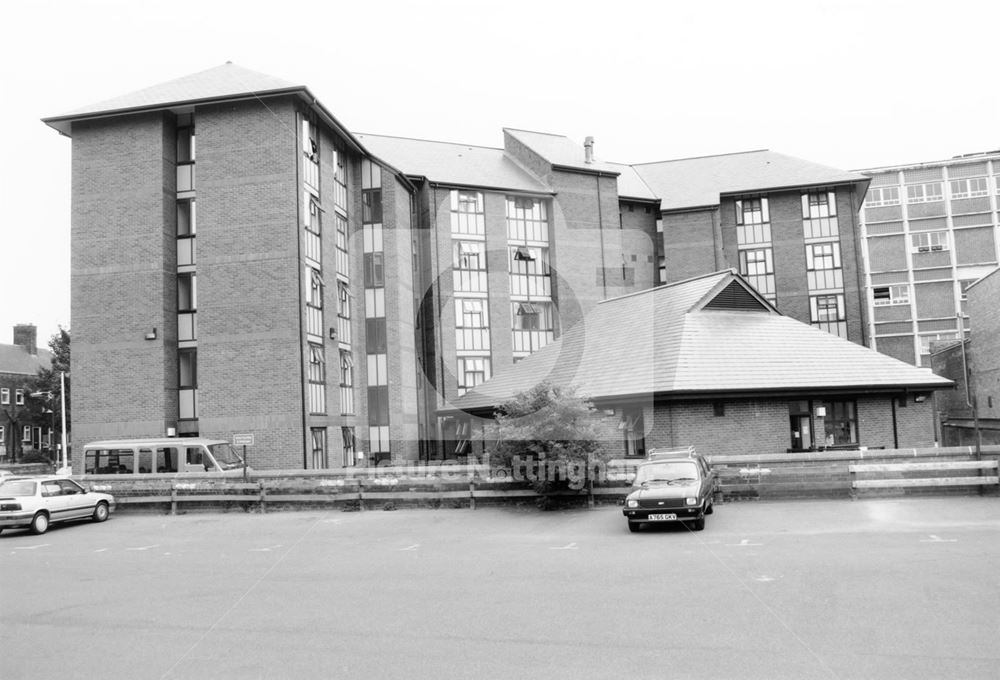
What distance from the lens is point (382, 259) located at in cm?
3766

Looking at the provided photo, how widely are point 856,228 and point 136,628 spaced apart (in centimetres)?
4648

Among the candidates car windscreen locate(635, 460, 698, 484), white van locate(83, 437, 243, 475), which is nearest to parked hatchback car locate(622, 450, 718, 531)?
car windscreen locate(635, 460, 698, 484)

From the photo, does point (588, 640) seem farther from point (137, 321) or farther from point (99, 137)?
point (99, 137)

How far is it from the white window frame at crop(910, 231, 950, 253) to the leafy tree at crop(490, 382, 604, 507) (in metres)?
60.3

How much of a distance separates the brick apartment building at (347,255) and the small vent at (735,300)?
42.8ft

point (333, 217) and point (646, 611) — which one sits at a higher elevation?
point (333, 217)

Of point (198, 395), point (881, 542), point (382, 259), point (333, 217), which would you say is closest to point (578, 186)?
point (382, 259)

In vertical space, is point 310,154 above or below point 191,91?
below

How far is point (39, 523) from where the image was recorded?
63.3 ft

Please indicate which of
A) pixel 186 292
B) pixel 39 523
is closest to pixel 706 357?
pixel 39 523

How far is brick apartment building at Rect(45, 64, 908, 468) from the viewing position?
96.6 feet

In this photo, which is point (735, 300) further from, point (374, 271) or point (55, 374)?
point (55, 374)

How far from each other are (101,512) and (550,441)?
12102 mm

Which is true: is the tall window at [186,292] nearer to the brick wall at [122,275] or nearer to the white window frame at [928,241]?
the brick wall at [122,275]
